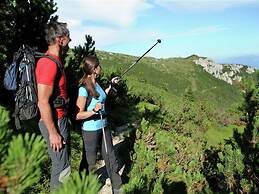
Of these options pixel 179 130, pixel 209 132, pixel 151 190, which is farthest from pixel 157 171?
pixel 209 132

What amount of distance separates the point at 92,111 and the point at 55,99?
938 millimetres

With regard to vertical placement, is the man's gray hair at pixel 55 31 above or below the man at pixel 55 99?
above

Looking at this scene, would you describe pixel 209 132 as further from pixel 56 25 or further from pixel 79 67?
pixel 56 25

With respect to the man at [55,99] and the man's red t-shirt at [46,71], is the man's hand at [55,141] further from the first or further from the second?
the man's red t-shirt at [46,71]

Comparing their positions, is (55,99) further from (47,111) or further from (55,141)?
(55,141)

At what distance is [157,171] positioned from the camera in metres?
6.82

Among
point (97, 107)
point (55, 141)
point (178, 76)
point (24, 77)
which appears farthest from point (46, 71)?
point (178, 76)

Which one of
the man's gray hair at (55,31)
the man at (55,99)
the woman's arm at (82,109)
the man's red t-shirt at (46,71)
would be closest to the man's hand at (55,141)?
the man at (55,99)

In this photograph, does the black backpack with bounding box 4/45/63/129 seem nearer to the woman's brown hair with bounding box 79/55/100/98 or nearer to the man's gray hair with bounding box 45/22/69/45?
the man's gray hair with bounding box 45/22/69/45

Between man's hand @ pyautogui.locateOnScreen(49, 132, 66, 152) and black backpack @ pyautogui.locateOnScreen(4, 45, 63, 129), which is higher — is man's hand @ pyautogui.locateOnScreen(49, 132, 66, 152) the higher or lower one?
the lower one

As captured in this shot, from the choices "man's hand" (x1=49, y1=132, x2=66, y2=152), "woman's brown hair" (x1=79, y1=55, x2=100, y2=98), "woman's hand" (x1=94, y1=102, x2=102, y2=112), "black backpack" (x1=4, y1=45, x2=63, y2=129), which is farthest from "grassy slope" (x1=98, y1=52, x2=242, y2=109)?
"black backpack" (x1=4, y1=45, x2=63, y2=129)

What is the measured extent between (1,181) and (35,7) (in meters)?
8.05

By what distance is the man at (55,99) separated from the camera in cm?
394

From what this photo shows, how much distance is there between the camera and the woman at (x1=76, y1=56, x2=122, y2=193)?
5.07 m
